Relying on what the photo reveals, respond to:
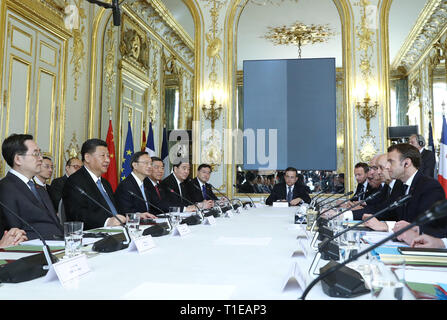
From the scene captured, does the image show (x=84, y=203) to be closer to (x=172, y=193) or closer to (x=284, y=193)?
(x=172, y=193)

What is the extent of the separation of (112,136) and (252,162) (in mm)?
2393

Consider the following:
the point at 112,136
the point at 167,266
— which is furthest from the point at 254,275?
the point at 112,136

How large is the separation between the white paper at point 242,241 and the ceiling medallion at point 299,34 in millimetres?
7377

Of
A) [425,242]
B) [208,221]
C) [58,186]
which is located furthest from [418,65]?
[425,242]

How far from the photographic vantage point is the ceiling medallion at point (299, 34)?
8914 millimetres

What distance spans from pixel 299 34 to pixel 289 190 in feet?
16.0

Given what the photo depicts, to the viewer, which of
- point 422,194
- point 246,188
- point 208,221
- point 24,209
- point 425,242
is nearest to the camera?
point 425,242

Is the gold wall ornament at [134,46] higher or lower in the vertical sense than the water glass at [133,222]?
higher

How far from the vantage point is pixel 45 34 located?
17.3 ft

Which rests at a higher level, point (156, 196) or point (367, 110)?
point (367, 110)

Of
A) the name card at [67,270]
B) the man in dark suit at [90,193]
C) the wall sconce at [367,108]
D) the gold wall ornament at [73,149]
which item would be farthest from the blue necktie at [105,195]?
the wall sconce at [367,108]

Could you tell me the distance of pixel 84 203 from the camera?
3061 mm

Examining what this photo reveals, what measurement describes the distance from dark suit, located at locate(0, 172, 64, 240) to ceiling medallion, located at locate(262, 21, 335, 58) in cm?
741

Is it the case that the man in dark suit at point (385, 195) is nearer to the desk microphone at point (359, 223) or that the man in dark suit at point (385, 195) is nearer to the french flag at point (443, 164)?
the desk microphone at point (359, 223)
